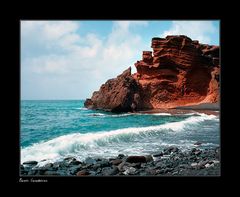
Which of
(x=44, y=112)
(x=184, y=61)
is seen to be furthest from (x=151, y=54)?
(x=44, y=112)

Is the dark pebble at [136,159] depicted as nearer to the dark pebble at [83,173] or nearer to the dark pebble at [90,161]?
the dark pebble at [90,161]

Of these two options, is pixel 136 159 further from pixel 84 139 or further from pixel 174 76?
pixel 174 76

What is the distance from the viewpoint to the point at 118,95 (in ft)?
48.8

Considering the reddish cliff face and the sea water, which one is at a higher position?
the reddish cliff face

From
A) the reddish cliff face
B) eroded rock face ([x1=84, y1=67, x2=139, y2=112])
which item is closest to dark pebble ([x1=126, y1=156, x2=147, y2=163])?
eroded rock face ([x1=84, y1=67, x2=139, y2=112])

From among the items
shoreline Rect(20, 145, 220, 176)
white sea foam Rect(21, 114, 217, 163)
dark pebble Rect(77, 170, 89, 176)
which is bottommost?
dark pebble Rect(77, 170, 89, 176)

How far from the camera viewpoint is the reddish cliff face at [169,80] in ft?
49.5

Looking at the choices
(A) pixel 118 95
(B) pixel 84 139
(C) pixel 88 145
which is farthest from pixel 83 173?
(A) pixel 118 95

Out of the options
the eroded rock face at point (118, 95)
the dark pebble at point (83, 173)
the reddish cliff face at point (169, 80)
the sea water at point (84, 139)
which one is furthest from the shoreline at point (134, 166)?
the reddish cliff face at point (169, 80)

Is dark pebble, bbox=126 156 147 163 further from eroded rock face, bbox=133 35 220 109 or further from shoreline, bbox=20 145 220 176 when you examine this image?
eroded rock face, bbox=133 35 220 109

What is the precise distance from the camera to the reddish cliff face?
15.1 m

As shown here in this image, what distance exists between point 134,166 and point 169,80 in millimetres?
14058
